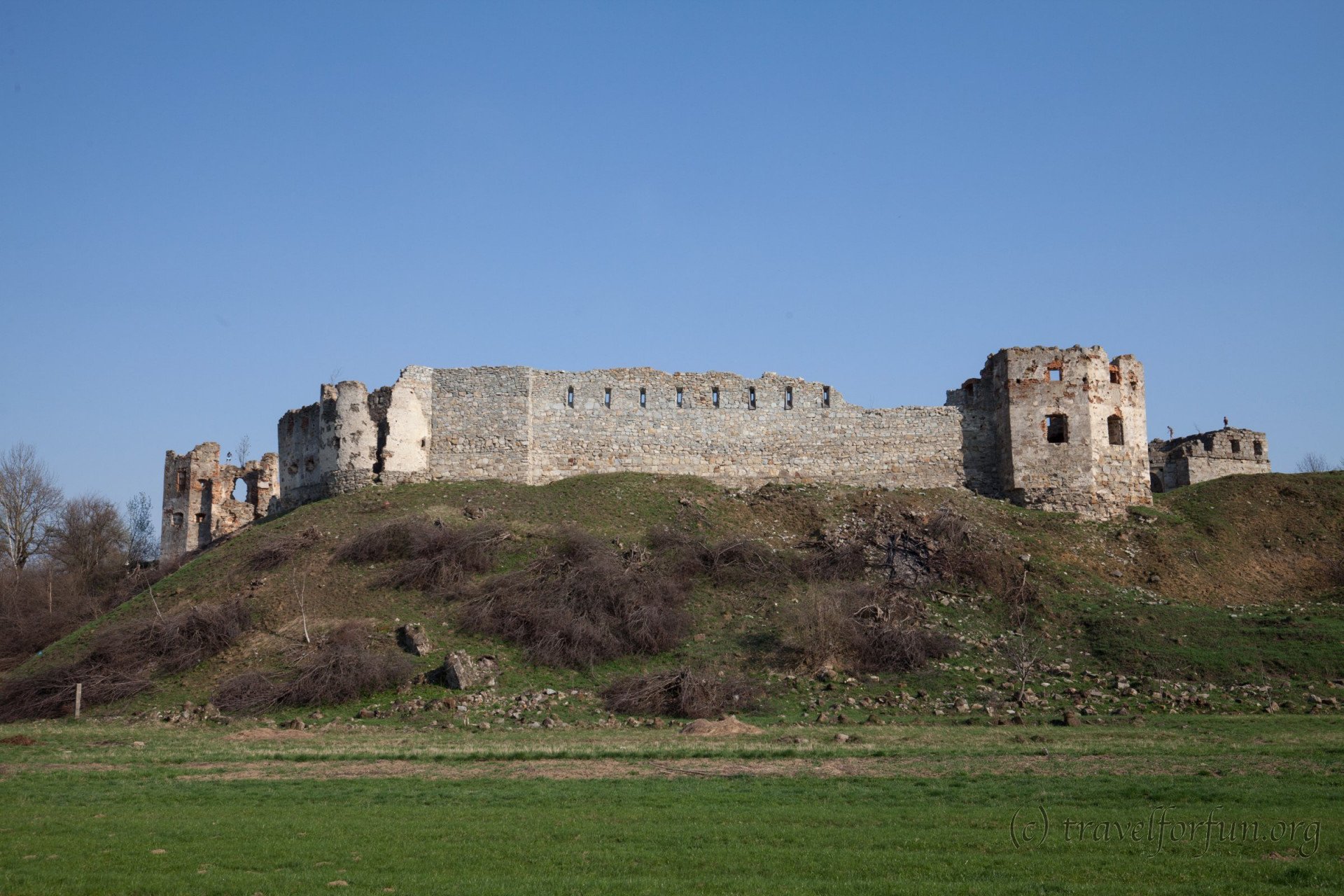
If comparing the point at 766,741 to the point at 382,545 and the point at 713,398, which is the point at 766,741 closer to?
the point at 382,545

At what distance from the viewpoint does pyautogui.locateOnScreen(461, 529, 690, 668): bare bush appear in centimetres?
2594

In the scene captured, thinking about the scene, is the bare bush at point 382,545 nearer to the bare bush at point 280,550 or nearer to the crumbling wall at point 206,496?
the bare bush at point 280,550

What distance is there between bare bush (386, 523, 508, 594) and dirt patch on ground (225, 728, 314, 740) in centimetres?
696

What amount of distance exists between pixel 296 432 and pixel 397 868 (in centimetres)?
2935

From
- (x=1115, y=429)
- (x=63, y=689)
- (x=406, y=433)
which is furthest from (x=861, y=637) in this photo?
(x=63, y=689)

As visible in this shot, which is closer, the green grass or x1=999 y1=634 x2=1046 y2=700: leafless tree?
the green grass

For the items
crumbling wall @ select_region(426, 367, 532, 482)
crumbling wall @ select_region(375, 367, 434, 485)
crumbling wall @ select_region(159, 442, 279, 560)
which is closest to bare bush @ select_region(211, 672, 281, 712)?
crumbling wall @ select_region(375, 367, 434, 485)

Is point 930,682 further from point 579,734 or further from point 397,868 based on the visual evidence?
point 397,868

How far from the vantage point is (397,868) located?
35.1 ft

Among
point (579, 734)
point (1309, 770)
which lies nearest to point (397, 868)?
point (579, 734)

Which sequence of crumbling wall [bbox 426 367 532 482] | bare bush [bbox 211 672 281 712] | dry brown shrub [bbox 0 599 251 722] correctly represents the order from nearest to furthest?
bare bush [bbox 211 672 281 712], dry brown shrub [bbox 0 599 251 722], crumbling wall [bbox 426 367 532 482]

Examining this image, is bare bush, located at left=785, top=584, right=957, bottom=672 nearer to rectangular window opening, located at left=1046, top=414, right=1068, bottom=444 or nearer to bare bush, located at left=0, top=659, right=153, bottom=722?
rectangular window opening, located at left=1046, top=414, right=1068, bottom=444

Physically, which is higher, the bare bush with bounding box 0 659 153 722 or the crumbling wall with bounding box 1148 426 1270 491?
the crumbling wall with bounding box 1148 426 1270 491

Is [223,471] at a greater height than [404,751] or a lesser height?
greater
